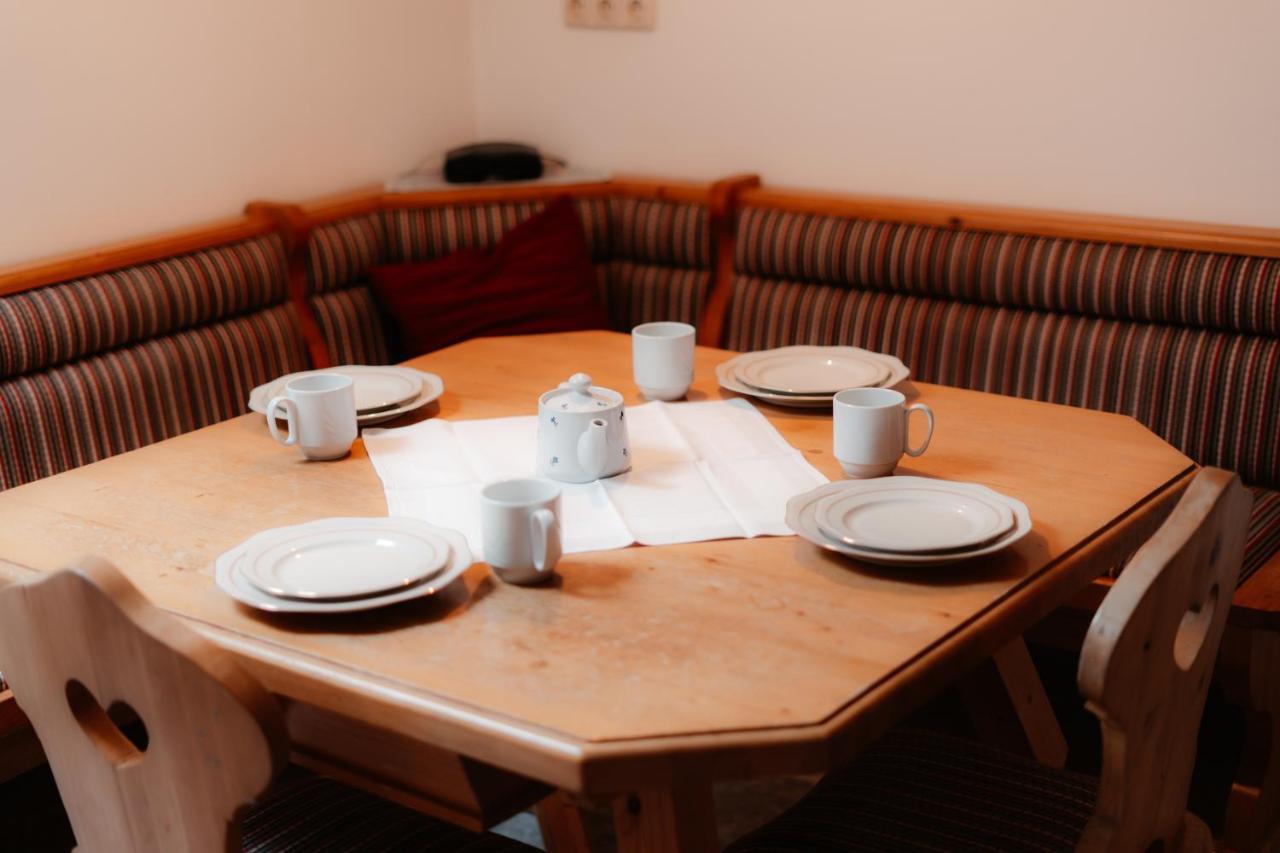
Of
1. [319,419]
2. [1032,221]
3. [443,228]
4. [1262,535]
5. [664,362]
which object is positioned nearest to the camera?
[319,419]

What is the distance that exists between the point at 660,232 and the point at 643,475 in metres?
1.49

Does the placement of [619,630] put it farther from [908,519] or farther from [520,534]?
[908,519]

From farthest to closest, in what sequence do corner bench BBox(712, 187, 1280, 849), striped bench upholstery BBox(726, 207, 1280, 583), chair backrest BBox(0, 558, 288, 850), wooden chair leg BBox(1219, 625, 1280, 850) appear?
striped bench upholstery BBox(726, 207, 1280, 583) < corner bench BBox(712, 187, 1280, 849) < wooden chair leg BBox(1219, 625, 1280, 850) < chair backrest BBox(0, 558, 288, 850)

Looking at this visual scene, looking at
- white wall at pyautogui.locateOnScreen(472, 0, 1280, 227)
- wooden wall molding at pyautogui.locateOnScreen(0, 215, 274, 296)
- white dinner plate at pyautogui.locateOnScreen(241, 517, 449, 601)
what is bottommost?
white dinner plate at pyautogui.locateOnScreen(241, 517, 449, 601)

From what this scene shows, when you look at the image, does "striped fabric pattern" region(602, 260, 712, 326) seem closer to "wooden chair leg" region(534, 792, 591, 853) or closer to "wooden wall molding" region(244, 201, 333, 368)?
"wooden wall molding" region(244, 201, 333, 368)

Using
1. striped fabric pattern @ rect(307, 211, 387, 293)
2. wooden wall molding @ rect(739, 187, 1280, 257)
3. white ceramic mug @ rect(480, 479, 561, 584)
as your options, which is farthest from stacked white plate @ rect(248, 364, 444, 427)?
wooden wall molding @ rect(739, 187, 1280, 257)

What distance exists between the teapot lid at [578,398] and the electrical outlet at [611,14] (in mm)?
1681

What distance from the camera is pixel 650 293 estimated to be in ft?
10.1

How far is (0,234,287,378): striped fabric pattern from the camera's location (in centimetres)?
228

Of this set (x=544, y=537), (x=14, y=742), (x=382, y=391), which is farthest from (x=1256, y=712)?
(x=14, y=742)

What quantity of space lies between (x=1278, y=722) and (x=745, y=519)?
0.97 metres

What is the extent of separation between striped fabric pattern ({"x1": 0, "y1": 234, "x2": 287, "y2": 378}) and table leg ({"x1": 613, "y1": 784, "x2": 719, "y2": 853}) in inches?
57.7

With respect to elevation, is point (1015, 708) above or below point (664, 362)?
below

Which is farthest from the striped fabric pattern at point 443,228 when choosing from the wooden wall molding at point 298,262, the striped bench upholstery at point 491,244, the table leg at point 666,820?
the table leg at point 666,820
